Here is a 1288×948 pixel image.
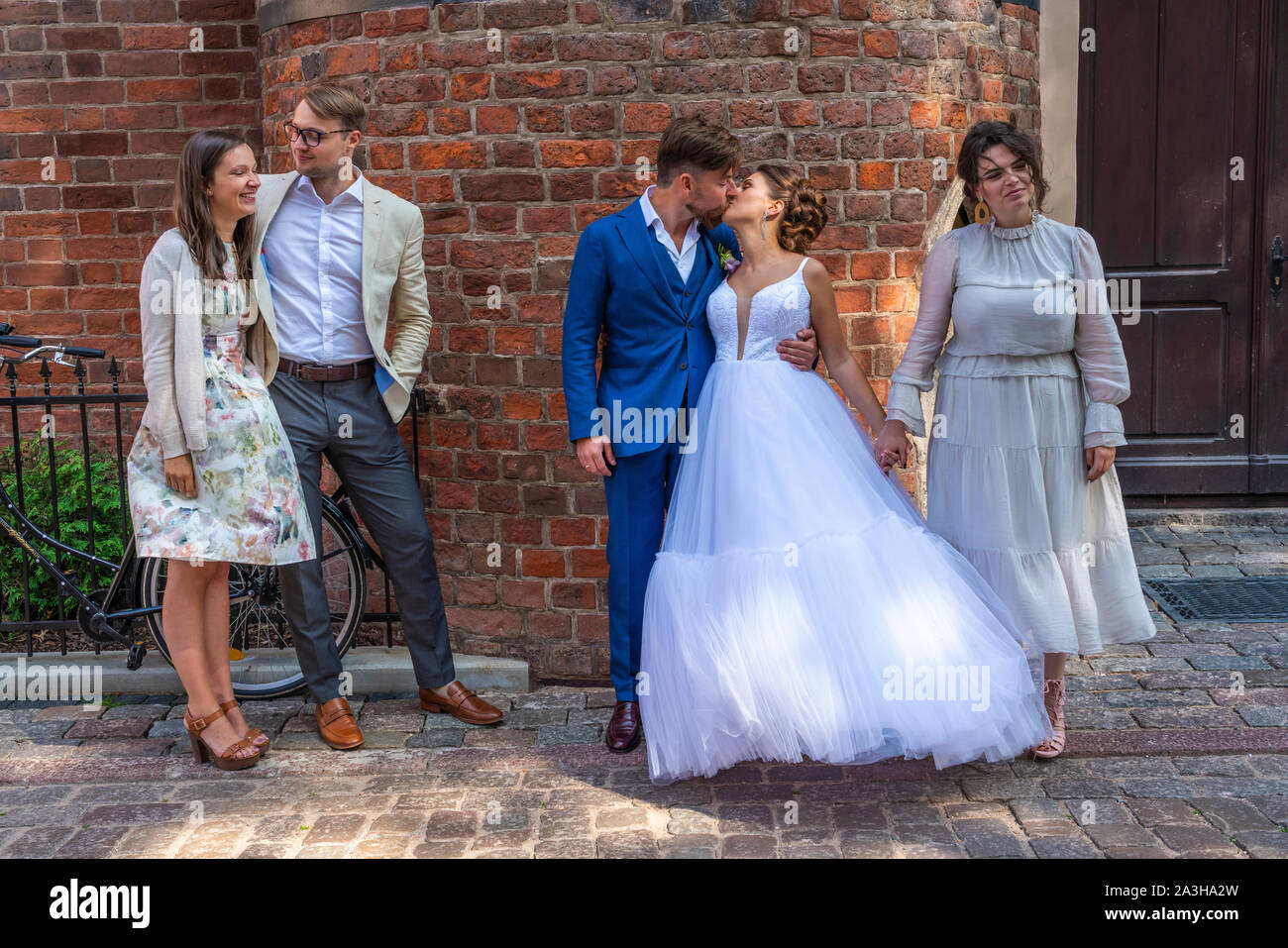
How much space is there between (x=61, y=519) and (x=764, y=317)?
3717 millimetres

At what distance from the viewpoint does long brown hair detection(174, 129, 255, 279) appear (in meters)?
4.27

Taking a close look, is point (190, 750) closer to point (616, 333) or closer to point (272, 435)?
point (272, 435)

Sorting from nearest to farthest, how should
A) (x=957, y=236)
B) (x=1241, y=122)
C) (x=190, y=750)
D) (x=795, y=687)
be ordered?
(x=795, y=687)
(x=957, y=236)
(x=190, y=750)
(x=1241, y=122)

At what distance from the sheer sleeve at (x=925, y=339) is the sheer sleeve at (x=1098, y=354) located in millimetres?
409

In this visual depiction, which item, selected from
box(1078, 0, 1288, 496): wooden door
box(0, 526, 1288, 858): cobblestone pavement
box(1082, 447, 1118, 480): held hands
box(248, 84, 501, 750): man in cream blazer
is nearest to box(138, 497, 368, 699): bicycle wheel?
box(0, 526, 1288, 858): cobblestone pavement

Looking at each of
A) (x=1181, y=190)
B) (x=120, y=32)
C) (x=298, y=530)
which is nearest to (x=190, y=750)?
(x=298, y=530)

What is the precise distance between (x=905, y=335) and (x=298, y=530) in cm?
250

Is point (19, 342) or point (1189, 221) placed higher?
point (1189, 221)

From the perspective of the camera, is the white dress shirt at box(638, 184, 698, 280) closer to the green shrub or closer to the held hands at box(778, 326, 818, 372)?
the held hands at box(778, 326, 818, 372)

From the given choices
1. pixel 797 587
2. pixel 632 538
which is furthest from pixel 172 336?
pixel 797 587

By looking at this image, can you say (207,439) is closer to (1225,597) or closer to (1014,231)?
(1014,231)

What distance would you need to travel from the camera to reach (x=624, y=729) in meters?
4.62

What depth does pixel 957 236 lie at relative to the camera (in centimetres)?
441

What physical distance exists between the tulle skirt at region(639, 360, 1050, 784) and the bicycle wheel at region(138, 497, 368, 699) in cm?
153
